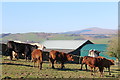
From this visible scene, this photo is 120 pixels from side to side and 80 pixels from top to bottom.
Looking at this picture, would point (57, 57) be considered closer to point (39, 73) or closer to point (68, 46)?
point (39, 73)

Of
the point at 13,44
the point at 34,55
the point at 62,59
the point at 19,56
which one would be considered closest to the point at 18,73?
the point at 34,55

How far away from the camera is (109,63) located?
2517 centimetres

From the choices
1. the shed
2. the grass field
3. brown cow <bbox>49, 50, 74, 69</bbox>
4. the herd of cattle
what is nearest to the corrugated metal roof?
the shed

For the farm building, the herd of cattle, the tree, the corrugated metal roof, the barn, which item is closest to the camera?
the herd of cattle

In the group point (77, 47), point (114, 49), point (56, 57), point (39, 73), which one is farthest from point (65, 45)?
point (39, 73)

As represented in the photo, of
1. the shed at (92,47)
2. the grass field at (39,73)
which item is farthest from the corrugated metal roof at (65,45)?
the grass field at (39,73)

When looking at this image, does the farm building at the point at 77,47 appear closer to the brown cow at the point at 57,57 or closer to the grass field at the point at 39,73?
the brown cow at the point at 57,57

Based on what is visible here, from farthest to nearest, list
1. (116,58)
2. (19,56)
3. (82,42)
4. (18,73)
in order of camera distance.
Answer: (82,42) → (116,58) → (19,56) → (18,73)

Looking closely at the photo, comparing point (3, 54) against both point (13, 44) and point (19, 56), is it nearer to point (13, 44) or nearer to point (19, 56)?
point (19, 56)

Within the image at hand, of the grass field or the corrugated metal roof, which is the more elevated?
the corrugated metal roof

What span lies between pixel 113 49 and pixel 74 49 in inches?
352

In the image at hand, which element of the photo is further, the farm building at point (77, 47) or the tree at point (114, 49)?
the farm building at point (77, 47)

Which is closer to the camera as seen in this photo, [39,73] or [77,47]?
[39,73]

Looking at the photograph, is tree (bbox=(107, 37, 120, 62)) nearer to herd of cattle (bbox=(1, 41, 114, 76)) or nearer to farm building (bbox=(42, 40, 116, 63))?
farm building (bbox=(42, 40, 116, 63))
